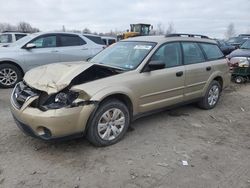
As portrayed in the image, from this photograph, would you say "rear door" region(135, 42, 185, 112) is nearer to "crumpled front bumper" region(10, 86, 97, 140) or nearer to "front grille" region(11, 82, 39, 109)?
"crumpled front bumper" region(10, 86, 97, 140)

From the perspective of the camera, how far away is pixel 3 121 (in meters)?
5.13

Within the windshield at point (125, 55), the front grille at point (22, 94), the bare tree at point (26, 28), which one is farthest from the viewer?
the bare tree at point (26, 28)

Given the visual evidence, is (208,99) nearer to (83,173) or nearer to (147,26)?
(83,173)

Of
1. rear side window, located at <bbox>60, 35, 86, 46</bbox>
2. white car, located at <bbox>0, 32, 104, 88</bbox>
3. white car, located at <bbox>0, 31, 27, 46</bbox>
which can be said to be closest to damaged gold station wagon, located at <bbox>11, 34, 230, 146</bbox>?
white car, located at <bbox>0, 32, 104, 88</bbox>

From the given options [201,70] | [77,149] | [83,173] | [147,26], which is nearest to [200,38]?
[201,70]

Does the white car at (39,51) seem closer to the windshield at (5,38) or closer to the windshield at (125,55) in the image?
the windshield at (125,55)

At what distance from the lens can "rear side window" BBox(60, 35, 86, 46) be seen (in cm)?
906

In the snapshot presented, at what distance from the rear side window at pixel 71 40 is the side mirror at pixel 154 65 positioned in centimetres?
501

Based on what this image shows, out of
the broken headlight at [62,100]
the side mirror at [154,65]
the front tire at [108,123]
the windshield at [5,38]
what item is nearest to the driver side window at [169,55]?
the side mirror at [154,65]

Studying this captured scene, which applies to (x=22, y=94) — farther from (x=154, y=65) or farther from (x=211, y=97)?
(x=211, y=97)

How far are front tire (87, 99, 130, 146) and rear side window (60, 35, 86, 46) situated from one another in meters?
5.37

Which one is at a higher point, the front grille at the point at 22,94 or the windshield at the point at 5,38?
the windshield at the point at 5,38

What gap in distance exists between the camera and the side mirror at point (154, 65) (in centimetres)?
468

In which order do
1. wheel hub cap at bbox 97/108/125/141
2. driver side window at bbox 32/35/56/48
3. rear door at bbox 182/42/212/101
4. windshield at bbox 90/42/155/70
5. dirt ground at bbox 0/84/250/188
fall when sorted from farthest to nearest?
driver side window at bbox 32/35/56/48, rear door at bbox 182/42/212/101, windshield at bbox 90/42/155/70, wheel hub cap at bbox 97/108/125/141, dirt ground at bbox 0/84/250/188
